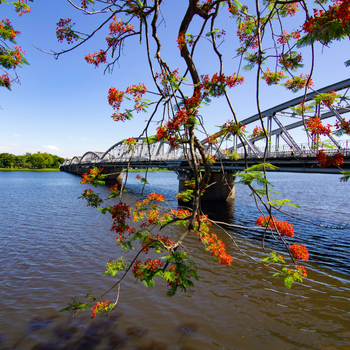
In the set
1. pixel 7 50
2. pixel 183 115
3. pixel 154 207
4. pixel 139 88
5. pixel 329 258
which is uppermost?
pixel 7 50

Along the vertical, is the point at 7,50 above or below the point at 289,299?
above

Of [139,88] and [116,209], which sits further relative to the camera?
[139,88]

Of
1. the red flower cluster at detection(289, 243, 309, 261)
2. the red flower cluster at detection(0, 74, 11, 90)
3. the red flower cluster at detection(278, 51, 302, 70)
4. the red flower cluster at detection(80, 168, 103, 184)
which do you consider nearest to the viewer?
the red flower cluster at detection(80, 168, 103, 184)

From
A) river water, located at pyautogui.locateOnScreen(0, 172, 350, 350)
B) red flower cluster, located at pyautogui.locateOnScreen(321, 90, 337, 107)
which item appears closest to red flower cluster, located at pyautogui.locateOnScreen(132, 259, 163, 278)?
river water, located at pyautogui.locateOnScreen(0, 172, 350, 350)

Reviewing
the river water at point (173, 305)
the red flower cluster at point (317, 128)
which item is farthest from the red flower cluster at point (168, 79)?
the river water at point (173, 305)

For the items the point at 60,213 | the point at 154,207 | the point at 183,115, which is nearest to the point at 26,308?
the point at 154,207

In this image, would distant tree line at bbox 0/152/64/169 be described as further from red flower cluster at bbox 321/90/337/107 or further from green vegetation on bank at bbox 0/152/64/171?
red flower cluster at bbox 321/90/337/107

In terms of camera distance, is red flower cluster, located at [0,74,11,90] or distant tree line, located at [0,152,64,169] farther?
distant tree line, located at [0,152,64,169]

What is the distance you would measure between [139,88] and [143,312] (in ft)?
21.5

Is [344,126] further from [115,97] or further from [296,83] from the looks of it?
[115,97]

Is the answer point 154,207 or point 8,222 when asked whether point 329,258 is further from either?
point 8,222

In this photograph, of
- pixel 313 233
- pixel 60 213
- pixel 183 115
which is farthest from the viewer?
pixel 60 213

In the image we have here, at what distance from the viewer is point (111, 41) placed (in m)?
5.02

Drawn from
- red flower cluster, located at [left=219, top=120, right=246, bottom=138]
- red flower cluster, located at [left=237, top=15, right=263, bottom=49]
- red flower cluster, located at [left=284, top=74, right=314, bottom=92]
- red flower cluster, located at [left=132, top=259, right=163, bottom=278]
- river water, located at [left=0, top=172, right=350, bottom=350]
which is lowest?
river water, located at [left=0, top=172, right=350, bottom=350]
